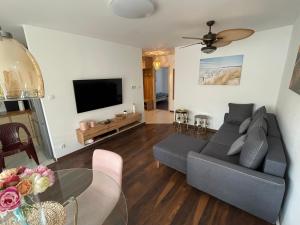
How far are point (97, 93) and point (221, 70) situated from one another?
3.18 metres

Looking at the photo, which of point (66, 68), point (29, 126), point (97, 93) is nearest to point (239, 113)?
point (97, 93)

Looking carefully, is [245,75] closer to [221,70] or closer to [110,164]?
[221,70]

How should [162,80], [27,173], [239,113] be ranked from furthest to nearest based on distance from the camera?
[162,80] → [239,113] → [27,173]

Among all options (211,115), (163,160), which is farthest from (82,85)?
(211,115)

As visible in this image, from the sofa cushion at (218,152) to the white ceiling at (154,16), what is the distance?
2028mm

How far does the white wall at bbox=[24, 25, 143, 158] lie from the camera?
2.56 metres

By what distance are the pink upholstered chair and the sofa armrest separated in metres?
0.95

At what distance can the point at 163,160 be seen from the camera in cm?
241

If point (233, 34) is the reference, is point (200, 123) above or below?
below

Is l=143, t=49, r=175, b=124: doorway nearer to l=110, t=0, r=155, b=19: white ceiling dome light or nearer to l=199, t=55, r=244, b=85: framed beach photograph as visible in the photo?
l=199, t=55, r=244, b=85: framed beach photograph

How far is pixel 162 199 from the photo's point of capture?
1.94 meters

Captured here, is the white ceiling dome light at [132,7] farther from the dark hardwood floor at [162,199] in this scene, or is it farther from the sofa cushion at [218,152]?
the dark hardwood floor at [162,199]

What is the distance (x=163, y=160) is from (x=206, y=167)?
2.62ft

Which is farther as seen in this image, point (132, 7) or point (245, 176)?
point (132, 7)
